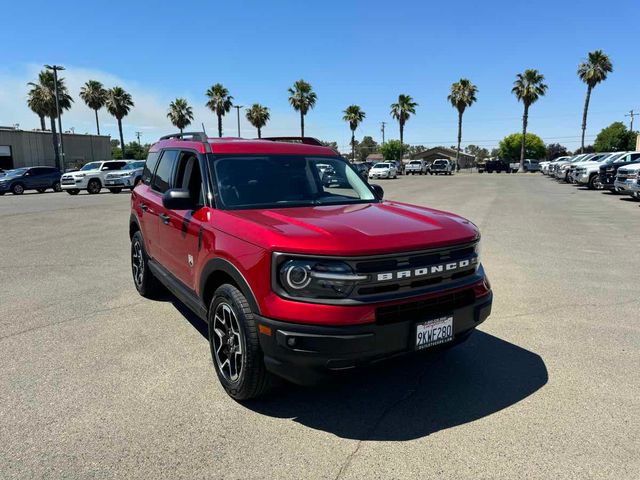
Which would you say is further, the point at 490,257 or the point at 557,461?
the point at 490,257

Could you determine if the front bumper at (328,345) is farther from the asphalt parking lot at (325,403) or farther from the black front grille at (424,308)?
the asphalt parking lot at (325,403)

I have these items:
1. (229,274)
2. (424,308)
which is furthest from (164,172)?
Result: (424,308)

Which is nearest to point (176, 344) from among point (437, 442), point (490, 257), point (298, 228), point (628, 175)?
point (298, 228)

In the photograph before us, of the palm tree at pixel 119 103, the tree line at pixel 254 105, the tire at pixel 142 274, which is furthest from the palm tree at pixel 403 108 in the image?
the tire at pixel 142 274

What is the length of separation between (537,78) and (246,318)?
70.0 metres

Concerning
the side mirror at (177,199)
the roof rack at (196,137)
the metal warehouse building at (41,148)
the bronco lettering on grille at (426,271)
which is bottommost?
the bronco lettering on grille at (426,271)

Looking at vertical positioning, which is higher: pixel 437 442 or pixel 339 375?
pixel 339 375

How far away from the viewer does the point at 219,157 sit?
13.6 ft

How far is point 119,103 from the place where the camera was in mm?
58312

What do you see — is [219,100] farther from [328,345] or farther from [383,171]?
[328,345]

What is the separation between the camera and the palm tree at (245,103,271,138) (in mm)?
66688

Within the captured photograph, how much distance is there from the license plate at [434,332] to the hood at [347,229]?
490mm

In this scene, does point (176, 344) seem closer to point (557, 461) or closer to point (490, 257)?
point (557, 461)

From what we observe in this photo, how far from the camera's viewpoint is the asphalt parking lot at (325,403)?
2.72m
